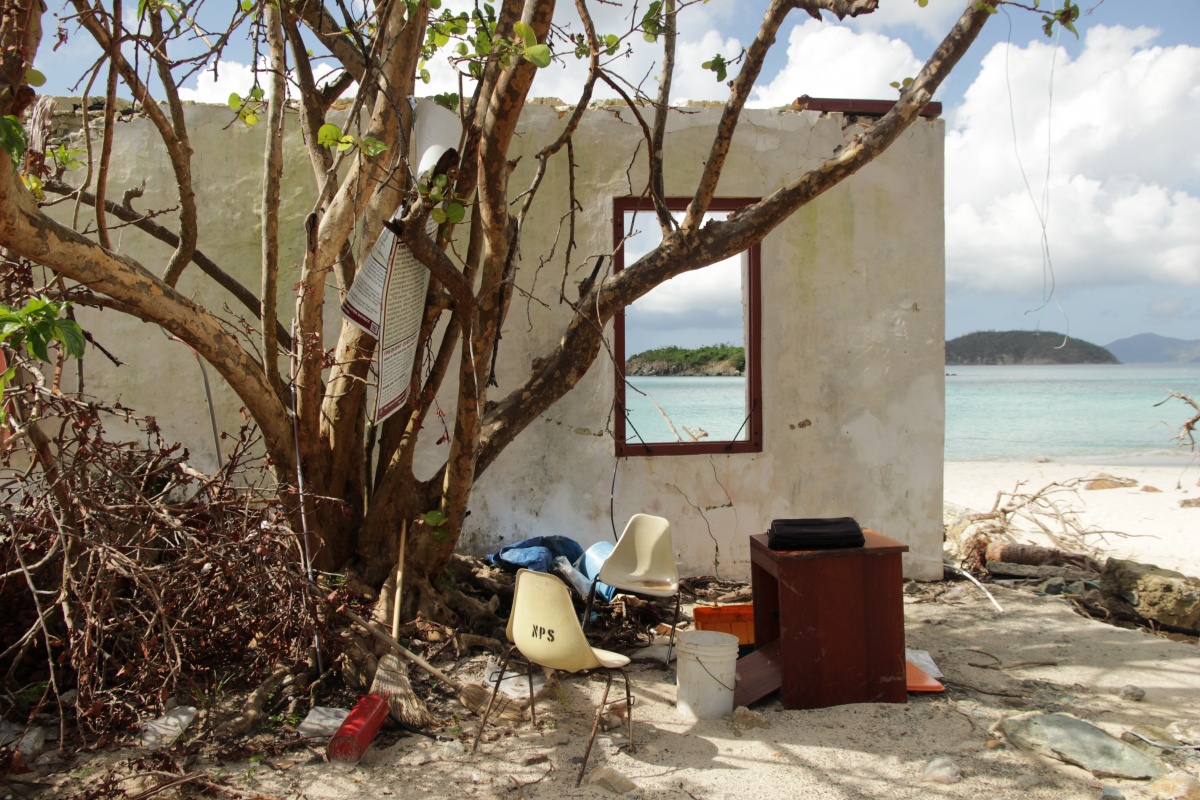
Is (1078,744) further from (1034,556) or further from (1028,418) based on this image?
(1028,418)

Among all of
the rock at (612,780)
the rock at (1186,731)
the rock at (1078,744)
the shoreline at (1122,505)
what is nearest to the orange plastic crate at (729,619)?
the rock at (1078,744)

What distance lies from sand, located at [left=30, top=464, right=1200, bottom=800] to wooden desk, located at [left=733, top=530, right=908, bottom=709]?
0.32 feet

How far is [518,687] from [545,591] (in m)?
0.85

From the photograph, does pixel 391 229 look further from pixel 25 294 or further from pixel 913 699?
pixel 913 699

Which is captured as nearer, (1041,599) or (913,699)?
(913,699)

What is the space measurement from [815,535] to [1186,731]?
69.4 inches

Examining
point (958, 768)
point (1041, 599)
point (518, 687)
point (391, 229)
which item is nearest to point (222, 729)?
point (518, 687)

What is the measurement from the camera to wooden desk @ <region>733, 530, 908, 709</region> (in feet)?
12.7

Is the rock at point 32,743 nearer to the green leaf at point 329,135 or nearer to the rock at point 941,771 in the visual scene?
the green leaf at point 329,135

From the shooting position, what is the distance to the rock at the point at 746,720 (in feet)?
12.1

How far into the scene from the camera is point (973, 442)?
89.4ft

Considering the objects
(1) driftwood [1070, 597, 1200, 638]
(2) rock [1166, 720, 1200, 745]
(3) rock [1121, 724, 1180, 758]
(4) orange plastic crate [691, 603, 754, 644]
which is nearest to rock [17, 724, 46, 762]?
(4) orange plastic crate [691, 603, 754, 644]

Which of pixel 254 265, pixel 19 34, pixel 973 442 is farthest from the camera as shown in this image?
pixel 973 442

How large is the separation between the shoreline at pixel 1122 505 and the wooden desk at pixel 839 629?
168 inches
